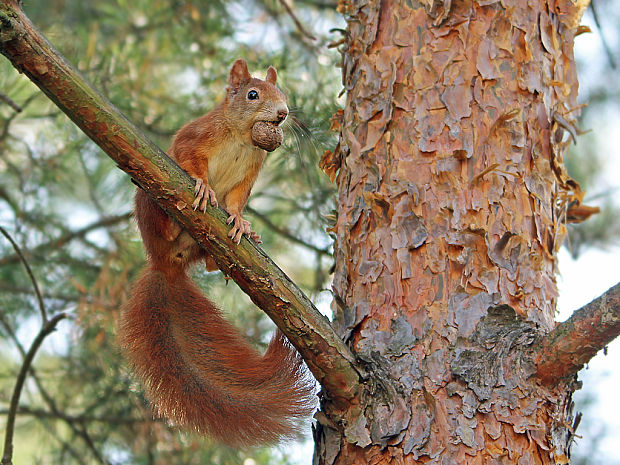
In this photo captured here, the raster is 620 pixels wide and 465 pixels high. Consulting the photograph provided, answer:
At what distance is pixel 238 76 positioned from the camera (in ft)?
7.16

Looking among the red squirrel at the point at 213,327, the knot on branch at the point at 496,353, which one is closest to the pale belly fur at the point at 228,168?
the red squirrel at the point at 213,327

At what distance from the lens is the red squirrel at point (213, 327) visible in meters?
1.46

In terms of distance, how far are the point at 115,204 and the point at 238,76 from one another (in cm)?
117

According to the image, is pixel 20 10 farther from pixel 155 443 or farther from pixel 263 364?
pixel 155 443

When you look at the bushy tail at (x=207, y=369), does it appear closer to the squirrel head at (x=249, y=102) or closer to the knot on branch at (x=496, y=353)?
the knot on branch at (x=496, y=353)

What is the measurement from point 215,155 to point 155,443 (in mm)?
1249

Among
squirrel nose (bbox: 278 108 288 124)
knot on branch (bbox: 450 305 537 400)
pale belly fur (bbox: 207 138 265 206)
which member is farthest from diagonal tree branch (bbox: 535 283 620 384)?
pale belly fur (bbox: 207 138 265 206)

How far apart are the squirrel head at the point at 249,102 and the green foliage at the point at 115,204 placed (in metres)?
0.19

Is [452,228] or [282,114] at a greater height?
[282,114]

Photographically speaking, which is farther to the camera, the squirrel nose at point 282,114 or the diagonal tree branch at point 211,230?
the squirrel nose at point 282,114

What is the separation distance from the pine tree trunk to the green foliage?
2.14 feet

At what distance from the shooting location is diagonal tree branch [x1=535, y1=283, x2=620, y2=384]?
1.14 metres

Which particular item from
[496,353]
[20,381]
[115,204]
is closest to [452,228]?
[496,353]

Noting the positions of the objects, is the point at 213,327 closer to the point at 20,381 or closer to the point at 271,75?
the point at 20,381
